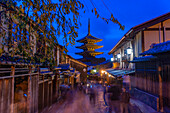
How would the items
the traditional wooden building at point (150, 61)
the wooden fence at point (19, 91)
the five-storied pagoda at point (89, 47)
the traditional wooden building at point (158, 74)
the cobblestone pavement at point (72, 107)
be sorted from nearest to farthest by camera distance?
the wooden fence at point (19, 91) < the traditional wooden building at point (158, 74) < the traditional wooden building at point (150, 61) < the cobblestone pavement at point (72, 107) < the five-storied pagoda at point (89, 47)

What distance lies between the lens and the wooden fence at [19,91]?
551cm

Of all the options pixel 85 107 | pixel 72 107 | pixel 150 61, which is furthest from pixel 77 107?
pixel 150 61

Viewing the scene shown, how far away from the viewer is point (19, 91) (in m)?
7.20

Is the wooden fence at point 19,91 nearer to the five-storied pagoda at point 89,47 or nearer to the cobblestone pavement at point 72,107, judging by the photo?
the cobblestone pavement at point 72,107

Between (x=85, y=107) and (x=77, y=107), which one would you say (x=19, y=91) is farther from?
(x=85, y=107)

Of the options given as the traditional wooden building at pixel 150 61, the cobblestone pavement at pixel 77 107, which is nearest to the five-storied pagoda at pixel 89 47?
the traditional wooden building at pixel 150 61

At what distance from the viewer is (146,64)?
1033cm

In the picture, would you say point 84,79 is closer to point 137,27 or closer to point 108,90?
point 108,90

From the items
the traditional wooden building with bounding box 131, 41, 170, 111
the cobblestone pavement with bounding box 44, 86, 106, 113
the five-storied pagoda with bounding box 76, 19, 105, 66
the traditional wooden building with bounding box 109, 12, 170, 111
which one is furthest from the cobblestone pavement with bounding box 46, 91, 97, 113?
the five-storied pagoda with bounding box 76, 19, 105, 66

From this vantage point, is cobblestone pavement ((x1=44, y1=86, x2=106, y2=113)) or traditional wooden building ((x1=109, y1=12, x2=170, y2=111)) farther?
cobblestone pavement ((x1=44, y1=86, x2=106, y2=113))

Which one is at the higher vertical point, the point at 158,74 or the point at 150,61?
the point at 150,61

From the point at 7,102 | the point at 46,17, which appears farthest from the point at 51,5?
the point at 7,102

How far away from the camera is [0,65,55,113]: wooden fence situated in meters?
5.51

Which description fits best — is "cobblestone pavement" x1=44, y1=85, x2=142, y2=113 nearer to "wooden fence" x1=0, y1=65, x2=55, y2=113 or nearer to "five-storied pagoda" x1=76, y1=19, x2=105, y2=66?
"wooden fence" x1=0, y1=65, x2=55, y2=113
